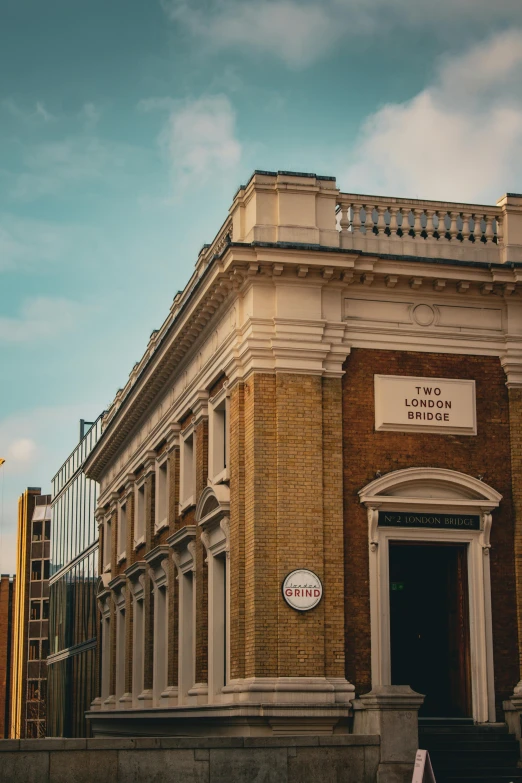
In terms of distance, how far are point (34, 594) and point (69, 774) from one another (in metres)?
79.9

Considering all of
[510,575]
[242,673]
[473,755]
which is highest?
[510,575]

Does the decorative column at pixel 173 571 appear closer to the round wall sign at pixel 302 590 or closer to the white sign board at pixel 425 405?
the round wall sign at pixel 302 590

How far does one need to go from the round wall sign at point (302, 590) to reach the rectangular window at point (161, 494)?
980 centimetres

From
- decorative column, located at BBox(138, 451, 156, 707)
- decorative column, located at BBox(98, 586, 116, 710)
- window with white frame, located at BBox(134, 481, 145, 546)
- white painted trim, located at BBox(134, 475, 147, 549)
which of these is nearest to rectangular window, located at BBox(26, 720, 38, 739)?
decorative column, located at BBox(98, 586, 116, 710)

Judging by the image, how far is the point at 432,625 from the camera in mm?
25297

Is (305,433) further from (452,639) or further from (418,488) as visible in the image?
(452,639)

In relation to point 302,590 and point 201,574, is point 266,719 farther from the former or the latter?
point 201,574

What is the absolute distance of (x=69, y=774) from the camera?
18.2 m

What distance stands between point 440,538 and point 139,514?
1454cm

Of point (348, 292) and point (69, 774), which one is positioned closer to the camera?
point (69, 774)

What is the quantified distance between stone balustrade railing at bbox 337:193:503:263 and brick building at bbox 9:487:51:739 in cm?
6926

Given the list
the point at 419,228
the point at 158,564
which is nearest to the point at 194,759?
the point at 419,228

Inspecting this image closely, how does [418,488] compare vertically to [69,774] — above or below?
above

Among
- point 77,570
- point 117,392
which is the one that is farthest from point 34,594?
point 117,392
